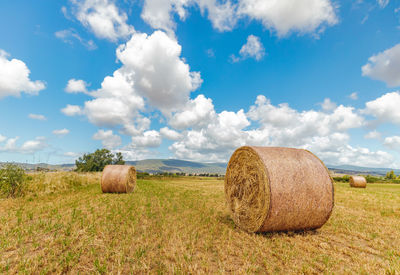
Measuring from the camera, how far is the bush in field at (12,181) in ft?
34.6

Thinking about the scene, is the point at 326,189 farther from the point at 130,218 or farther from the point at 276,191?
the point at 130,218

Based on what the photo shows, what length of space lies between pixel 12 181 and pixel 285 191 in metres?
14.1

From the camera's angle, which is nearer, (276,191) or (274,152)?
(276,191)

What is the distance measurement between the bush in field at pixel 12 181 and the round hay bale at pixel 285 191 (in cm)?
1257

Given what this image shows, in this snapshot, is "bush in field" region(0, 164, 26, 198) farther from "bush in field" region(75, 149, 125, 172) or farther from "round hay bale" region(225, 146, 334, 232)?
"bush in field" region(75, 149, 125, 172)

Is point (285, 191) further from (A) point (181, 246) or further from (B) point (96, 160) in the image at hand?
(B) point (96, 160)

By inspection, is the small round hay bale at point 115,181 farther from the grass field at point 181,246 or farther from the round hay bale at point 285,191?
the round hay bale at point 285,191

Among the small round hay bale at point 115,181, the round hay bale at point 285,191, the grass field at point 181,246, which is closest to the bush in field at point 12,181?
the small round hay bale at point 115,181

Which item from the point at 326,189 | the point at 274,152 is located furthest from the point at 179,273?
the point at 326,189

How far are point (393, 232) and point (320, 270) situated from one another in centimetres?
455

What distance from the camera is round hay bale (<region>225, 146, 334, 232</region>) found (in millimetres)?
5336

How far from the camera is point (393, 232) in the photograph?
240 inches

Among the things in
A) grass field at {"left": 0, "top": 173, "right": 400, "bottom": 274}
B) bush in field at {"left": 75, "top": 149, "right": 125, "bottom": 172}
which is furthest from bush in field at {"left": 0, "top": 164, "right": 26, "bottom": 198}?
bush in field at {"left": 75, "top": 149, "right": 125, "bottom": 172}

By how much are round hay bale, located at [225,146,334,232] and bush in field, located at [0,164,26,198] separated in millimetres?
12568
